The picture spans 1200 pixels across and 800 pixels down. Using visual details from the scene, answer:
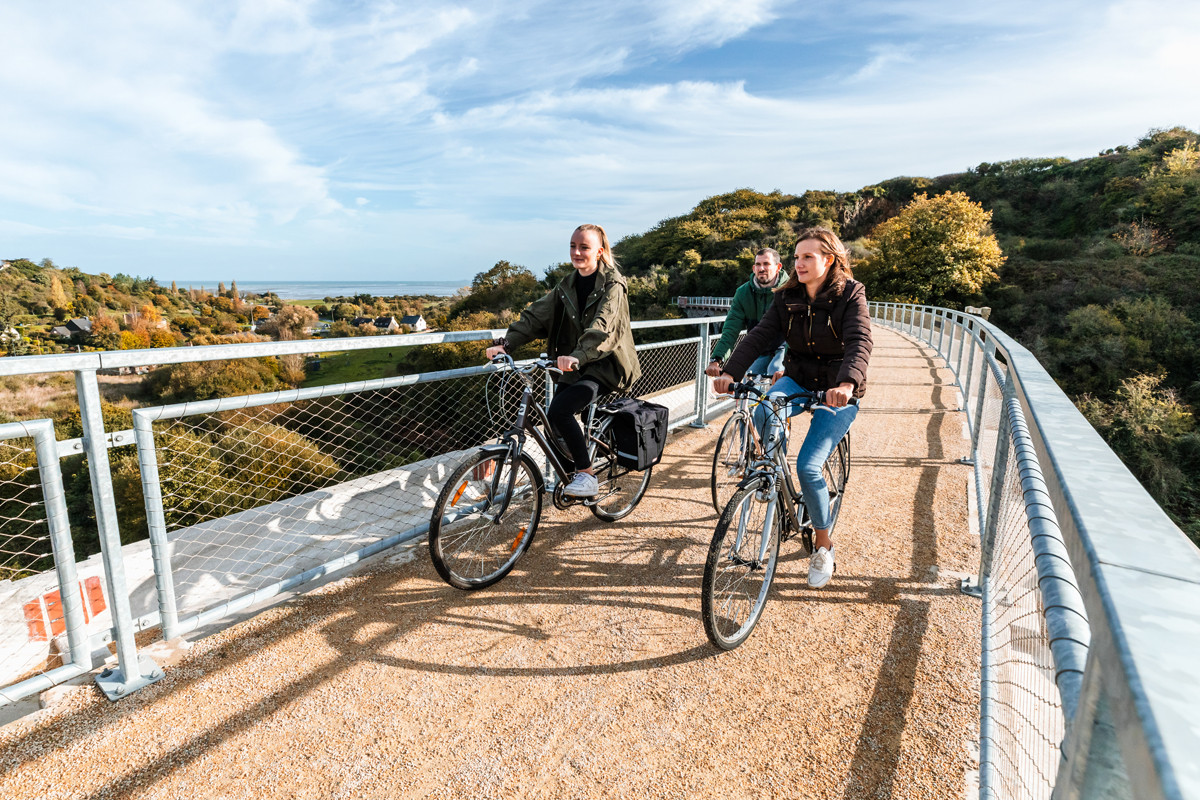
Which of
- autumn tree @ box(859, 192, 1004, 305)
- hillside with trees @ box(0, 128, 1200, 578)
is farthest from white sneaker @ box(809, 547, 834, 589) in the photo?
autumn tree @ box(859, 192, 1004, 305)

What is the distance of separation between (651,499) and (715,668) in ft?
6.89

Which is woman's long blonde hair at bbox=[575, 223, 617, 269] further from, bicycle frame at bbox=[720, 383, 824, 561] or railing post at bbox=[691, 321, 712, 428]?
railing post at bbox=[691, 321, 712, 428]

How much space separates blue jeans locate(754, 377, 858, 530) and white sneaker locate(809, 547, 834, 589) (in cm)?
20

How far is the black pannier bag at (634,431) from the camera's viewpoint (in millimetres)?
4191

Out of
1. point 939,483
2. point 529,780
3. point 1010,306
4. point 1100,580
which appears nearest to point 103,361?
point 529,780

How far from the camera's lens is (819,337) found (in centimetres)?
338

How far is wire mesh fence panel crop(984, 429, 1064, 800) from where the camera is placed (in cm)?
139

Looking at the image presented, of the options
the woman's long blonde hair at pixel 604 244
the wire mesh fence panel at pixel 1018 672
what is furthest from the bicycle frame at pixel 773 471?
the woman's long blonde hair at pixel 604 244

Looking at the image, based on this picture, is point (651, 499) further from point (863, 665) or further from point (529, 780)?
point (529, 780)

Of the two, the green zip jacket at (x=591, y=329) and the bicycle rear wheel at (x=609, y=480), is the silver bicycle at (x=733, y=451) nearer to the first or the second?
the bicycle rear wheel at (x=609, y=480)

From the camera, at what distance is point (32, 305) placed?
46156 mm

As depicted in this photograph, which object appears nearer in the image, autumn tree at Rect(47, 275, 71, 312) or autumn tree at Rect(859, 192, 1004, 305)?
autumn tree at Rect(859, 192, 1004, 305)

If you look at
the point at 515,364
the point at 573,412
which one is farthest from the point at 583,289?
the point at 573,412

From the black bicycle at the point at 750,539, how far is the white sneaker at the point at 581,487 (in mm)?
1019
